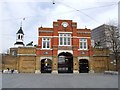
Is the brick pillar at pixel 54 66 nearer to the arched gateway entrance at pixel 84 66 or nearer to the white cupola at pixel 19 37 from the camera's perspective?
the arched gateway entrance at pixel 84 66

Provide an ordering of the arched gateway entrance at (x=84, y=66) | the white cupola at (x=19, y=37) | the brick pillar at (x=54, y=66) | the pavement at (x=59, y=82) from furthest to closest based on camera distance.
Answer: the white cupola at (x=19, y=37) < the arched gateway entrance at (x=84, y=66) < the brick pillar at (x=54, y=66) < the pavement at (x=59, y=82)

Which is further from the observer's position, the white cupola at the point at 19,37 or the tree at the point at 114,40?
the white cupola at the point at 19,37

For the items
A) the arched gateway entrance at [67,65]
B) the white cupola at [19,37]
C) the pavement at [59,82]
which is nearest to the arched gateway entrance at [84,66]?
the arched gateway entrance at [67,65]

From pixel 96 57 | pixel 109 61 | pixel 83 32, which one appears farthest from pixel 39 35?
pixel 109 61

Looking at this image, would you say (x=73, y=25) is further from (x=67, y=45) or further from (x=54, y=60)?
(x=54, y=60)

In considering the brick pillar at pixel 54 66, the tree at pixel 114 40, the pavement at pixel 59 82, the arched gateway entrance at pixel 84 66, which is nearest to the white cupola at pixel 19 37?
the brick pillar at pixel 54 66

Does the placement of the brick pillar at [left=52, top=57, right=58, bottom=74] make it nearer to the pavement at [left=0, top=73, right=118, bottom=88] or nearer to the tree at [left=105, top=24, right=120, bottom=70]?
the tree at [left=105, top=24, right=120, bottom=70]

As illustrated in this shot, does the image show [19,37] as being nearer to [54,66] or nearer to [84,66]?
[54,66]

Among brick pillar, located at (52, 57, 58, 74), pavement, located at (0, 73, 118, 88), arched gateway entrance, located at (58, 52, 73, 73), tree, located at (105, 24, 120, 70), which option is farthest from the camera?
Result: arched gateway entrance, located at (58, 52, 73, 73)

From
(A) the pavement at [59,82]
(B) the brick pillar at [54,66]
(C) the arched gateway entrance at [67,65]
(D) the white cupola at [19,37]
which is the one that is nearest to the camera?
(A) the pavement at [59,82]

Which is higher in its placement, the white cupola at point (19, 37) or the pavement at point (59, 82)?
the white cupola at point (19, 37)

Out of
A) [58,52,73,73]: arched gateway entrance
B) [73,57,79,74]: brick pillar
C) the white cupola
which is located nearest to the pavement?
[73,57,79,74]: brick pillar

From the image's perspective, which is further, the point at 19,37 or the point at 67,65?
the point at 19,37

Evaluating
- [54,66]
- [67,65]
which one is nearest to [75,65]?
[54,66]
